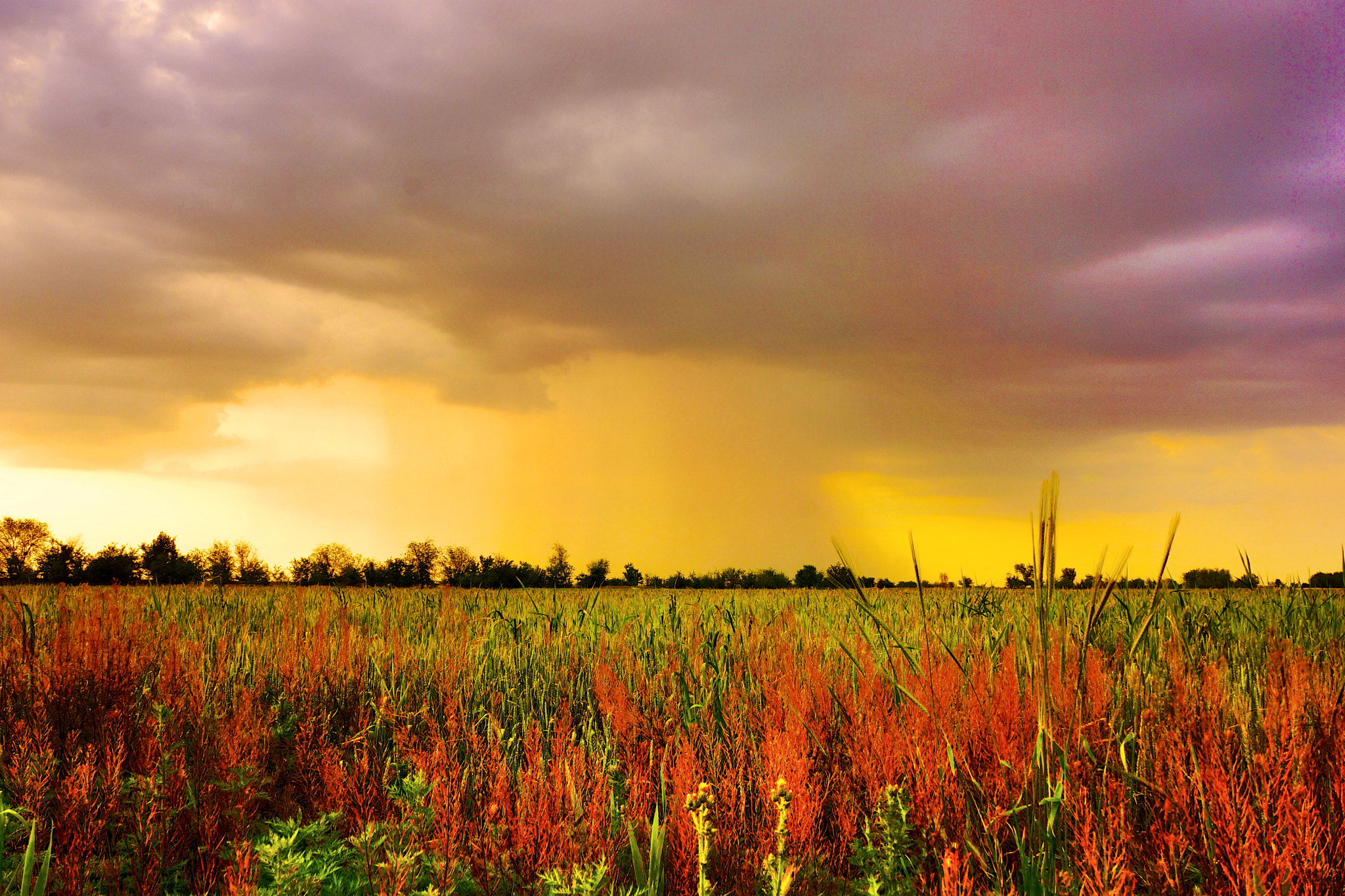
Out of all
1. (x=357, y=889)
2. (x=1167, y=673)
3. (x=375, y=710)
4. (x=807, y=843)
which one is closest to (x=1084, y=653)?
(x=807, y=843)

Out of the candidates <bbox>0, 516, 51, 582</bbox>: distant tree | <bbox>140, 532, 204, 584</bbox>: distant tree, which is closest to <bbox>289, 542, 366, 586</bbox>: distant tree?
<bbox>140, 532, 204, 584</bbox>: distant tree

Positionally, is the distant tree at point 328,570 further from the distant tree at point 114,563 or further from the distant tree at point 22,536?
the distant tree at point 22,536

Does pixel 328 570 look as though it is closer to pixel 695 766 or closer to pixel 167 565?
pixel 167 565

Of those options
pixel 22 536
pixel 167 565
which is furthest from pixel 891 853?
pixel 22 536

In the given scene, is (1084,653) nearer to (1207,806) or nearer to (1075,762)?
(1075,762)

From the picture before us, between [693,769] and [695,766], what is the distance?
0.28ft

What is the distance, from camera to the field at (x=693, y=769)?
2.40 meters

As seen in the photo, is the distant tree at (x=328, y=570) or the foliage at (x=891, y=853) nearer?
the foliage at (x=891, y=853)

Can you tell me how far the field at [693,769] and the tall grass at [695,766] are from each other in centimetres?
2

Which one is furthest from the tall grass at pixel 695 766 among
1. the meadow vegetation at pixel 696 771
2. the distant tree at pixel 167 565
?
the distant tree at pixel 167 565

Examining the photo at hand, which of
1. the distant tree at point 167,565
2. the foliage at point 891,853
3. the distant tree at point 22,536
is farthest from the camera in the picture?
the distant tree at point 22,536

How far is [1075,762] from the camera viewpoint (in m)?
2.71

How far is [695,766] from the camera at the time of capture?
295 centimetres

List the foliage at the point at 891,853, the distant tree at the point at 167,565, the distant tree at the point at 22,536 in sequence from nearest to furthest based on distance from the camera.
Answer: the foliage at the point at 891,853 → the distant tree at the point at 167,565 → the distant tree at the point at 22,536
